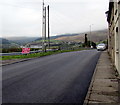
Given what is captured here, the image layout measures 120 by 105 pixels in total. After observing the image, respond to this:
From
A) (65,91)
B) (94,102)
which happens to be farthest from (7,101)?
(94,102)

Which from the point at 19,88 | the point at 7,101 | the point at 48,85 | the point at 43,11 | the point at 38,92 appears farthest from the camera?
the point at 43,11

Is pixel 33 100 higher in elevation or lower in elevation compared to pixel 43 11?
lower

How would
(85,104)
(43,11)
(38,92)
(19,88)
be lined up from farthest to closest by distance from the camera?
(43,11), (19,88), (38,92), (85,104)

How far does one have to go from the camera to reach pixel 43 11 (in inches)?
1141

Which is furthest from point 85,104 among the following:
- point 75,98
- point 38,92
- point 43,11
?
point 43,11

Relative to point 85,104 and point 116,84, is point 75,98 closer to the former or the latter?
point 85,104

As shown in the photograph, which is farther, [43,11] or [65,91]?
[43,11]

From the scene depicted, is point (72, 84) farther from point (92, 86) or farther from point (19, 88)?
point (19, 88)

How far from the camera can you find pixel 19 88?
20.5ft

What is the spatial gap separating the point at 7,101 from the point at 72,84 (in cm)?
290

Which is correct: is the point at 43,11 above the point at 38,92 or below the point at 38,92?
above

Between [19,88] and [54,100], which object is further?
[19,88]

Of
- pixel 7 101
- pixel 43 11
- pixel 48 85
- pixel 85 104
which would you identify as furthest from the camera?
pixel 43 11

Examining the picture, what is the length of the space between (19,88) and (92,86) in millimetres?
2857
